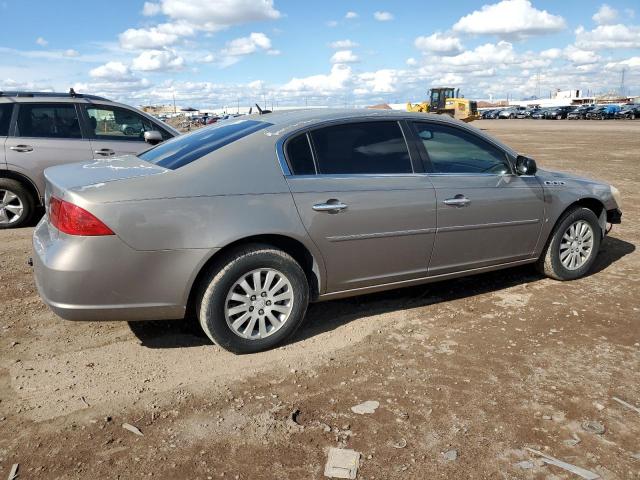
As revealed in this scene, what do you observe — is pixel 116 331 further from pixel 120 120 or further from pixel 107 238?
pixel 120 120

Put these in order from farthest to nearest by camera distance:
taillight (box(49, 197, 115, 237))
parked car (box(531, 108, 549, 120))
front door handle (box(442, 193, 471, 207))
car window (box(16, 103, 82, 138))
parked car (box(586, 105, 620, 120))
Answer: parked car (box(531, 108, 549, 120)), parked car (box(586, 105, 620, 120)), car window (box(16, 103, 82, 138)), front door handle (box(442, 193, 471, 207)), taillight (box(49, 197, 115, 237))

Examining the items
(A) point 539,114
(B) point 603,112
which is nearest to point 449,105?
(B) point 603,112

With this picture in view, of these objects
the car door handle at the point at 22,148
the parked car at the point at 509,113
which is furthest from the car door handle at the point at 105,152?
the parked car at the point at 509,113

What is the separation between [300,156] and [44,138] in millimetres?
5059

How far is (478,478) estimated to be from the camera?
257 cm

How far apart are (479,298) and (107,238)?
124 inches

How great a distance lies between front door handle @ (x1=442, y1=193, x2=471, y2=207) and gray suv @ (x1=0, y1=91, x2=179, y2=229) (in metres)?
4.16

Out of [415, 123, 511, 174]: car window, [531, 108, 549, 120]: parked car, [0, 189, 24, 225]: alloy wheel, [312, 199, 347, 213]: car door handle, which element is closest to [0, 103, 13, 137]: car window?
[0, 189, 24, 225]: alloy wheel

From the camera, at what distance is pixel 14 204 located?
7.34 meters

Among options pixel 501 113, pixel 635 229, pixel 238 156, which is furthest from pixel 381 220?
pixel 501 113

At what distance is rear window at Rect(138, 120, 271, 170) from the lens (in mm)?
3789

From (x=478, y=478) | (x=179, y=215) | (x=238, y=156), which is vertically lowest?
(x=478, y=478)

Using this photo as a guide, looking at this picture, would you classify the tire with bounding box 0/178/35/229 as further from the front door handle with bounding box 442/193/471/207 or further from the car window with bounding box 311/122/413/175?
the front door handle with bounding box 442/193/471/207

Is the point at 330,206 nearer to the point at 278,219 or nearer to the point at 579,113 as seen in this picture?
the point at 278,219
